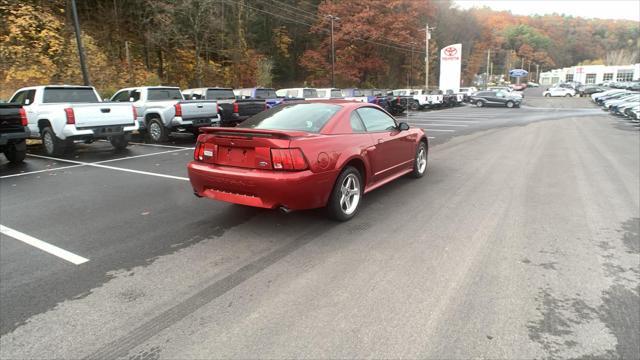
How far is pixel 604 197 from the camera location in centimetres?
608

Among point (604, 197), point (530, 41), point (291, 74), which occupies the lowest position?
point (604, 197)

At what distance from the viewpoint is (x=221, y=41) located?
108 feet

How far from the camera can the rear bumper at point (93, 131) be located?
9.71 meters

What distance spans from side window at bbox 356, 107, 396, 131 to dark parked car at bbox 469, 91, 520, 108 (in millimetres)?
32727

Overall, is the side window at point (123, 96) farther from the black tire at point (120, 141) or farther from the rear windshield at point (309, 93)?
the rear windshield at point (309, 93)

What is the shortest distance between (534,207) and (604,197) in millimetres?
1456

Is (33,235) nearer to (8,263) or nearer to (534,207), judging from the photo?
(8,263)

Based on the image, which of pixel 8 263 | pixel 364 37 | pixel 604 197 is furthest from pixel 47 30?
pixel 364 37

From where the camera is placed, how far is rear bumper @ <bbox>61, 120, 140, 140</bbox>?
9.71 m

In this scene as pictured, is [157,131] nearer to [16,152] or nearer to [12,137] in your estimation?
[16,152]

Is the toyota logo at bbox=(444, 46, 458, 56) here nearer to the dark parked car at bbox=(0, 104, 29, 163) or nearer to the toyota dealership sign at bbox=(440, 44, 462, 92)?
the toyota dealership sign at bbox=(440, 44, 462, 92)

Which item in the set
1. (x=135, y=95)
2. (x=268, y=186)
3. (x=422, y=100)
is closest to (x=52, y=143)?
(x=135, y=95)

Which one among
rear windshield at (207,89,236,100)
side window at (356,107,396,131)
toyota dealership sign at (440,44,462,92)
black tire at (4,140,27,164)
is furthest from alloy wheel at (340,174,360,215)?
toyota dealership sign at (440,44,462,92)

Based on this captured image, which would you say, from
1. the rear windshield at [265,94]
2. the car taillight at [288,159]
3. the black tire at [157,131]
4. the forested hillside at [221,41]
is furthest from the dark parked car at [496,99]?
the car taillight at [288,159]
